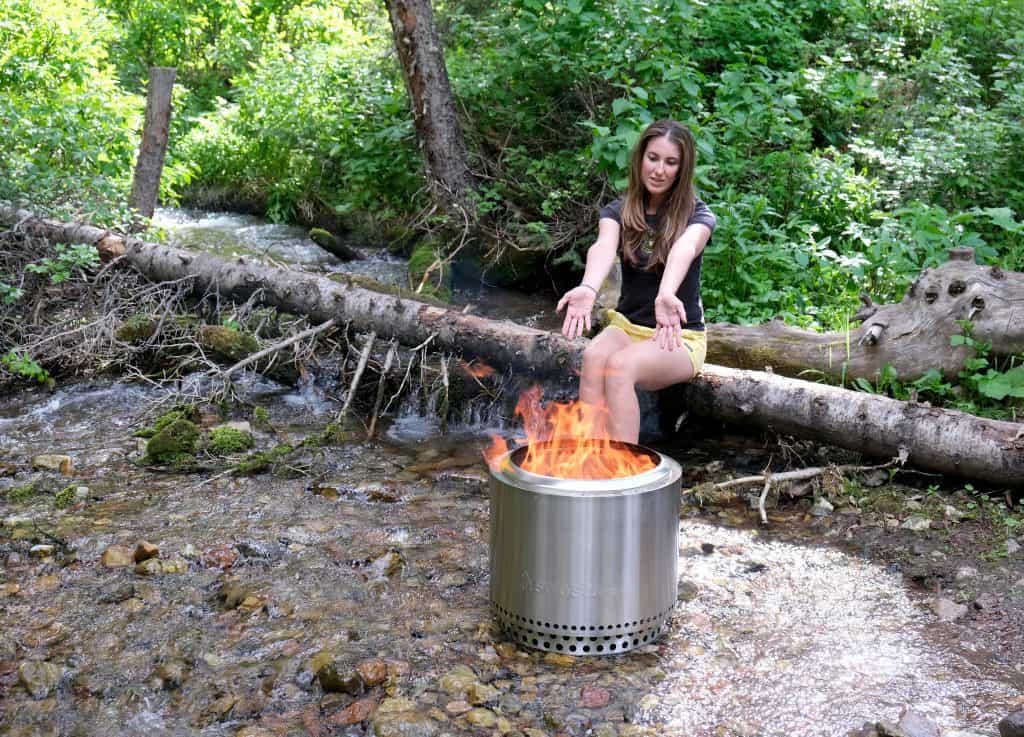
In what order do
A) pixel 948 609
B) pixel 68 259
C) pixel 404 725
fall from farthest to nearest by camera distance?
pixel 68 259 → pixel 948 609 → pixel 404 725

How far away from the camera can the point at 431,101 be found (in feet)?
31.5

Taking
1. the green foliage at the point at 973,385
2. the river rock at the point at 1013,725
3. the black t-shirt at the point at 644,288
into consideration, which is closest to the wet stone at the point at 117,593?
the black t-shirt at the point at 644,288

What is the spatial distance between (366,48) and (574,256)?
893 centimetres

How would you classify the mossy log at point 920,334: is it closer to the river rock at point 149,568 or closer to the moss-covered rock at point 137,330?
the river rock at point 149,568

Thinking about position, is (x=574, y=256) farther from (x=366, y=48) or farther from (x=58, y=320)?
(x=366, y=48)

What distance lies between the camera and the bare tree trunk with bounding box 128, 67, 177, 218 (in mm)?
10109

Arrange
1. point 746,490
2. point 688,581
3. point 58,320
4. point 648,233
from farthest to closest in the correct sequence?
point 58,320
point 746,490
point 648,233
point 688,581

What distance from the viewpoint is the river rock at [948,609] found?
3.65 metres

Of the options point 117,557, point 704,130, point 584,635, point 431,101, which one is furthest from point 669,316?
point 431,101

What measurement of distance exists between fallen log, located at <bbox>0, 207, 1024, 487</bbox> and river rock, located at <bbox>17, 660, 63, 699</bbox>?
3518 millimetres

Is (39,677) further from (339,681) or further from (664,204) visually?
(664,204)

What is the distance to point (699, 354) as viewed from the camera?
16.0ft

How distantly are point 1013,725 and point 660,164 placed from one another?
279 cm

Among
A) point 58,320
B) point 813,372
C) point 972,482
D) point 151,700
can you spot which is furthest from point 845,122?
point 151,700
